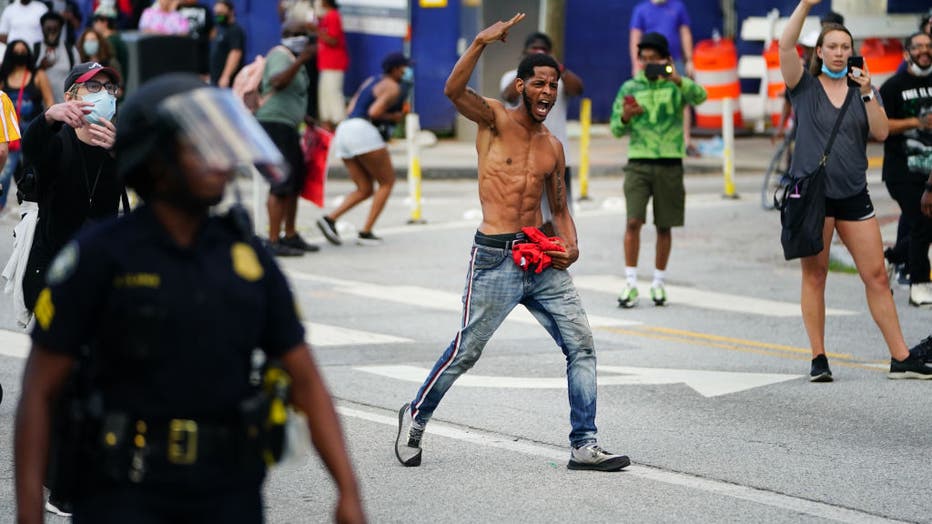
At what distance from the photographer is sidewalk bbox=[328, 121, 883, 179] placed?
882 inches

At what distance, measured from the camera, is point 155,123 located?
11.8 feet

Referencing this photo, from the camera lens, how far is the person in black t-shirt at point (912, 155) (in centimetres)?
1110

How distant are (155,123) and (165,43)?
2094 cm

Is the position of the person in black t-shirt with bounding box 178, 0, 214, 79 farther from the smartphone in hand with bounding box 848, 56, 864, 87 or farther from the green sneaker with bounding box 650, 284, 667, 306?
the smartphone in hand with bounding box 848, 56, 864, 87

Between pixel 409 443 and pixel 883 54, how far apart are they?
14399 mm

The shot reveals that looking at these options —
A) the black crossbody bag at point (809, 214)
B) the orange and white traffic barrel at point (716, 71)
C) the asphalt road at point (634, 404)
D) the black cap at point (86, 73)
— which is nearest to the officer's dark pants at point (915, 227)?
the asphalt road at point (634, 404)

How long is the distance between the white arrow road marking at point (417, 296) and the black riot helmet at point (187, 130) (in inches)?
319

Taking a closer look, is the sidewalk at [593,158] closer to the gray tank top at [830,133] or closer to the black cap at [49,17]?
the black cap at [49,17]

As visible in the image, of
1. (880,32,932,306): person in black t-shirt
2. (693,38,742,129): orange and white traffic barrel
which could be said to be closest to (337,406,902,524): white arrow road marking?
(880,32,932,306): person in black t-shirt

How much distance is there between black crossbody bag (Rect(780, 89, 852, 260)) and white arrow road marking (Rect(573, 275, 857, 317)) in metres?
3.16

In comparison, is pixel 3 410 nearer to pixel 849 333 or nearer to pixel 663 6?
pixel 849 333

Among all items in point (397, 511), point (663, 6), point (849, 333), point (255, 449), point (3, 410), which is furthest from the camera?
point (663, 6)

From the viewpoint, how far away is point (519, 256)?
279 inches

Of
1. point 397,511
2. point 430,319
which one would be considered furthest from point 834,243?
point 397,511
